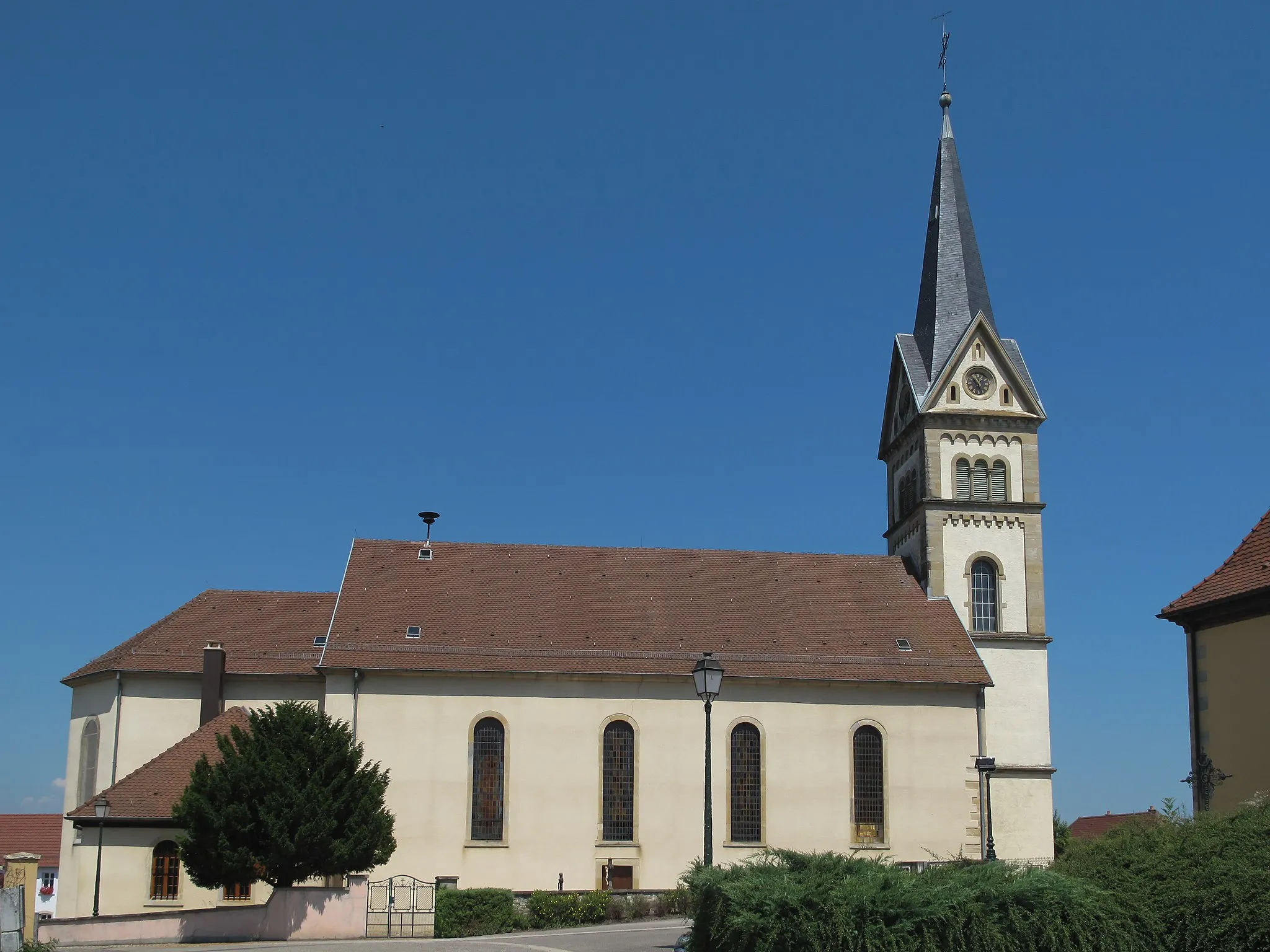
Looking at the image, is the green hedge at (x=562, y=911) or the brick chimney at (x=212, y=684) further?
the brick chimney at (x=212, y=684)

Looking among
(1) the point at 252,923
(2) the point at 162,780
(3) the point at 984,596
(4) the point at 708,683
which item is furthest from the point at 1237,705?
(2) the point at 162,780

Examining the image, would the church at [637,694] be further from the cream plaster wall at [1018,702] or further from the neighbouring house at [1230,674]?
the neighbouring house at [1230,674]

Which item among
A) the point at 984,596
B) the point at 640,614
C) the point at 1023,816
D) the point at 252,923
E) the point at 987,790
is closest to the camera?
the point at 252,923

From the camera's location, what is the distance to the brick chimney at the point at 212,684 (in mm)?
40812

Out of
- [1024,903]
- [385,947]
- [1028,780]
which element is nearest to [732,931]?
[1024,903]

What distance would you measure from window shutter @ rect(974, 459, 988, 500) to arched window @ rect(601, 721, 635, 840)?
588 inches

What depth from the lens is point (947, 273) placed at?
4791 cm

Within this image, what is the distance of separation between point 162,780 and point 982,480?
92.5 ft

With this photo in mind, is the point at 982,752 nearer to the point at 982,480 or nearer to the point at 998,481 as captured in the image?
the point at 982,480

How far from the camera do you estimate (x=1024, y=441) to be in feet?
150

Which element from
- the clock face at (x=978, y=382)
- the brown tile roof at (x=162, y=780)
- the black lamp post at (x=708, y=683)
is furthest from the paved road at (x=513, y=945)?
the clock face at (x=978, y=382)

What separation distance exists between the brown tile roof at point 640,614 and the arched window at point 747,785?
6.53 ft

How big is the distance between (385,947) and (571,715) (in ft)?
44.2

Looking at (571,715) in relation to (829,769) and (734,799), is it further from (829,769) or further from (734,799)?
(829,769)
